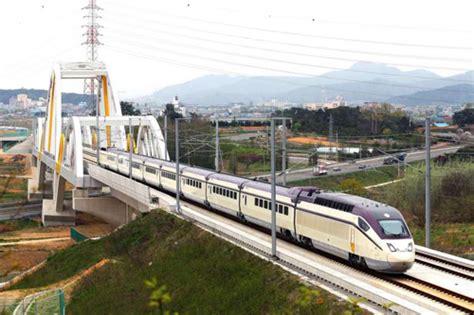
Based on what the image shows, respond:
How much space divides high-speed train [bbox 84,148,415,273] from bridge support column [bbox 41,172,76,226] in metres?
38.3

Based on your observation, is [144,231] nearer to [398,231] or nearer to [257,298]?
[257,298]

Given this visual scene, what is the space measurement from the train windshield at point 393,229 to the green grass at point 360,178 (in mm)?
43403

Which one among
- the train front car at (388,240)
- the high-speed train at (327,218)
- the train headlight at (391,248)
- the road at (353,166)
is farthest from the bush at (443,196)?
the train headlight at (391,248)

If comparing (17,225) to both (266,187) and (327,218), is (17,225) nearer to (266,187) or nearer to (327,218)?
(266,187)

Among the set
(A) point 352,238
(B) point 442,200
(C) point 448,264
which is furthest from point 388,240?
(B) point 442,200

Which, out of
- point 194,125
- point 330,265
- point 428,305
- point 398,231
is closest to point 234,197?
point 330,265

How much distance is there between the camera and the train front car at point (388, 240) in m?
20.5

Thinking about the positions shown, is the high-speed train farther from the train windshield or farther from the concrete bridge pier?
the concrete bridge pier

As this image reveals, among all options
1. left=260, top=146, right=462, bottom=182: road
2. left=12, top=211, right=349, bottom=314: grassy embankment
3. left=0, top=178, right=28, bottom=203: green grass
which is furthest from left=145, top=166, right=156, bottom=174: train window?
left=0, top=178, right=28, bottom=203: green grass

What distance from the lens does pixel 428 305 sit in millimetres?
17562

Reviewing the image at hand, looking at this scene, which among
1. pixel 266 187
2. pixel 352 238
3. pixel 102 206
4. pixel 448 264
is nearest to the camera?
pixel 352 238

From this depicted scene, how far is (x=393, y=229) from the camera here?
69.4 feet

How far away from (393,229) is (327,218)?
9.44ft

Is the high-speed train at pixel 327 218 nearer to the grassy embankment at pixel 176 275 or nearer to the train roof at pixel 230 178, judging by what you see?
the train roof at pixel 230 178
